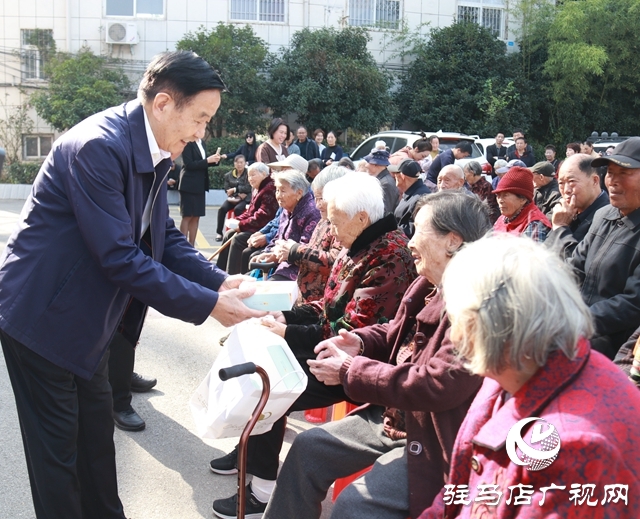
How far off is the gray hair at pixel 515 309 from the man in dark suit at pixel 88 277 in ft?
4.31

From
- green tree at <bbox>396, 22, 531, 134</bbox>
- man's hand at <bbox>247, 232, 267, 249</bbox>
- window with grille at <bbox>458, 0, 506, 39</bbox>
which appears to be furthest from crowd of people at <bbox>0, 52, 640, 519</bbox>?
window with grille at <bbox>458, 0, 506, 39</bbox>

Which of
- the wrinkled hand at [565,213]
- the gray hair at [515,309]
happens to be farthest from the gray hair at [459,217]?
the wrinkled hand at [565,213]

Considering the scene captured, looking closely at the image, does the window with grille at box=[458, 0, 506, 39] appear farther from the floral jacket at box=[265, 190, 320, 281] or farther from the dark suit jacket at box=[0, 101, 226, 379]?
the dark suit jacket at box=[0, 101, 226, 379]

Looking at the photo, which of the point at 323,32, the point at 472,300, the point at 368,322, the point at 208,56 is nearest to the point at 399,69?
the point at 323,32

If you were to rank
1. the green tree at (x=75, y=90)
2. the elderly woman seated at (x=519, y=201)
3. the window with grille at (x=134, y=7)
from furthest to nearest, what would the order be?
the window with grille at (x=134, y=7) < the green tree at (x=75, y=90) < the elderly woman seated at (x=519, y=201)

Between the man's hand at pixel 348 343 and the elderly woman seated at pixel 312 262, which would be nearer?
the man's hand at pixel 348 343

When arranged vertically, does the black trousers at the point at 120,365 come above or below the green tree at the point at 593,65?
below

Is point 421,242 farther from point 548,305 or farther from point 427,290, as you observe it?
point 548,305

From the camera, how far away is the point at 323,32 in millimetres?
20734

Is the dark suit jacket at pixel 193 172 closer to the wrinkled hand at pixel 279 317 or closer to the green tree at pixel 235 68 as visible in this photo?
the wrinkled hand at pixel 279 317

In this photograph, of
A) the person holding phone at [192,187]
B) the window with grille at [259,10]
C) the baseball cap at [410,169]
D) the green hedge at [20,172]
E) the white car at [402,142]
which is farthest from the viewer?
the window with grille at [259,10]

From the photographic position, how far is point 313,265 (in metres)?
4.54

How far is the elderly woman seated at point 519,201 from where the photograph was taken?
17.1ft

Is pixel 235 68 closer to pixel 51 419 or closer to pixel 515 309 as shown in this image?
pixel 51 419
